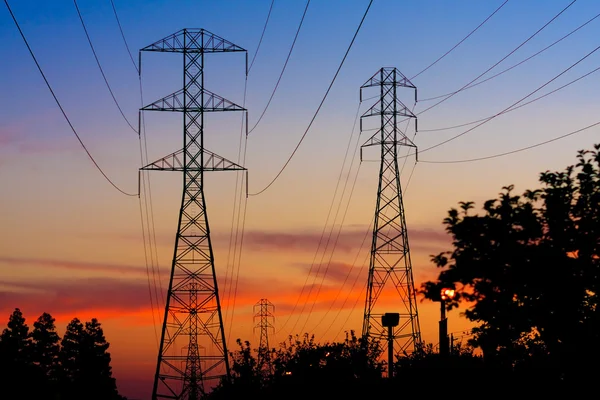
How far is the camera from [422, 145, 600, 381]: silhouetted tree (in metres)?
37.6

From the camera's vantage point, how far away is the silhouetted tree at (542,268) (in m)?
37.6

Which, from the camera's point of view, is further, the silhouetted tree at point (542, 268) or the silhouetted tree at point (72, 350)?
the silhouetted tree at point (72, 350)

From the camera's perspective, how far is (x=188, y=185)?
6397cm

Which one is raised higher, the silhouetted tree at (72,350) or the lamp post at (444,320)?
the silhouetted tree at (72,350)

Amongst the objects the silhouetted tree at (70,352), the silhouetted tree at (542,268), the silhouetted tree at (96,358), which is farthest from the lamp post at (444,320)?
the silhouetted tree at (96,358)

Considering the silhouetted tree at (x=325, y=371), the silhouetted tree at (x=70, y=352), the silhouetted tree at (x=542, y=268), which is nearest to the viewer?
the silhouetted tree at (x=542, y=268)

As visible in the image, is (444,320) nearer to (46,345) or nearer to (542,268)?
(542,268)

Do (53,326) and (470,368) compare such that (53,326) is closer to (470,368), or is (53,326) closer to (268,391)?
(268,391)

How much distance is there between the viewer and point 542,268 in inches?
1481

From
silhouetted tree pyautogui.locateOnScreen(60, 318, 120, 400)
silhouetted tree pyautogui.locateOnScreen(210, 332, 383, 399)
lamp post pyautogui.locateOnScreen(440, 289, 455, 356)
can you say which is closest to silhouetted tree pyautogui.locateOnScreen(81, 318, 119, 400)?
silhouetted tree pyautogui.locateOnScreen(60, 318, 120, 400)

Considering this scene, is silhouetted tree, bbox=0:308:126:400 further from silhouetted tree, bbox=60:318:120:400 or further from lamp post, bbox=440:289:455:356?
lamp post, bbox=440:289:455:356

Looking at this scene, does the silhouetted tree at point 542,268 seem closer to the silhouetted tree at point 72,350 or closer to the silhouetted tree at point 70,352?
the silhouetted tree at point 70,352

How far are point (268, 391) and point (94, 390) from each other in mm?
58214

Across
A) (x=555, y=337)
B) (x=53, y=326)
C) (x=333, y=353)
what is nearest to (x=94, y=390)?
(x=53, y=326)
